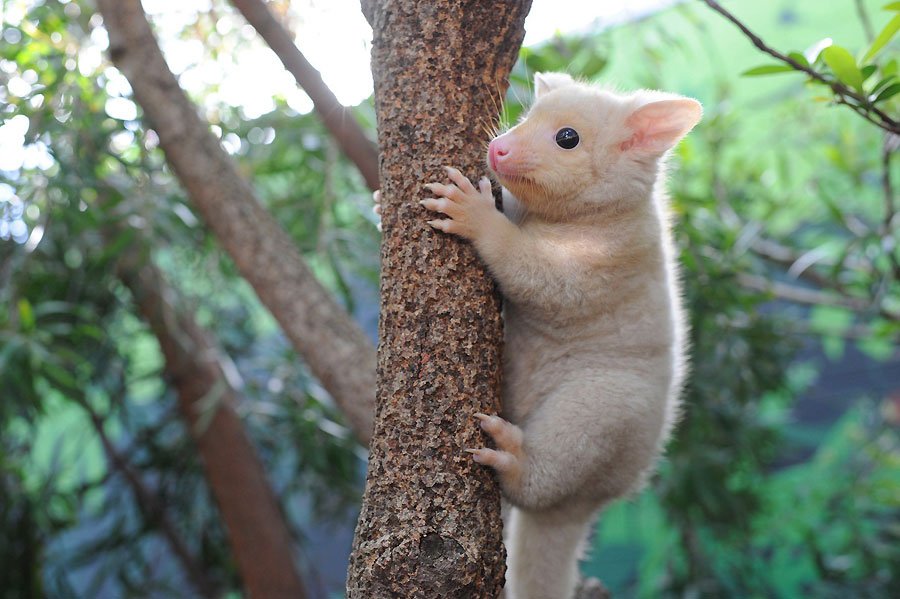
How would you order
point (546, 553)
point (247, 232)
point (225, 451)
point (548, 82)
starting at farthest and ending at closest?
1. point (225, 451)
2. point (247, 232)
3. point (548, 82)
4. point (546, 553)

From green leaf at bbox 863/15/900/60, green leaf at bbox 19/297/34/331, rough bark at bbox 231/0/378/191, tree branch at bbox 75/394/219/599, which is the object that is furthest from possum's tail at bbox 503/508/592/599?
tree branch at bbox 75/394/219/599

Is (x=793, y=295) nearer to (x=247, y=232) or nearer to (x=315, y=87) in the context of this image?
(x=315, y=87)

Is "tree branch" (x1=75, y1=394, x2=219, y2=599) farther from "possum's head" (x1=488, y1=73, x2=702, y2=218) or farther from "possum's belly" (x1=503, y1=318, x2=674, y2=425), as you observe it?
"possum's head" (x1=488, y1=73, x2=702, y2=218)

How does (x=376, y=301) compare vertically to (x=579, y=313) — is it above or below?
above

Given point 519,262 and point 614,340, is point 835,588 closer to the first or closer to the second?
point 614,340

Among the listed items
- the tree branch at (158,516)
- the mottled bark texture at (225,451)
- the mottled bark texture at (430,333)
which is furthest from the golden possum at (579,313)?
the tree branch at (158,516)

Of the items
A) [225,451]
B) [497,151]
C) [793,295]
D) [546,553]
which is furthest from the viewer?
[793,295]

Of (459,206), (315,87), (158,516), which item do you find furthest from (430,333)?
(158,516)
